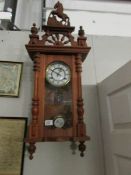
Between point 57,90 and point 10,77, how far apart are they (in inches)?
13.5

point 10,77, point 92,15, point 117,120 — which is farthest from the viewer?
point 92,15

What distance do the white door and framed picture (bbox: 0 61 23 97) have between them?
512 millimetres

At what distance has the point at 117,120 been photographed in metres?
0.90

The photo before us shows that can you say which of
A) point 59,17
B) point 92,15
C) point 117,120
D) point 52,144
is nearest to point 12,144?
point 52,144

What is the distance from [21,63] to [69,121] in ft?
1.66

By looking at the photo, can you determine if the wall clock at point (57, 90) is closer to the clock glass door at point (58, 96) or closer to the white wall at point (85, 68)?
the clock glass door at point (58, 96)

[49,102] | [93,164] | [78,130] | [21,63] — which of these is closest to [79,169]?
[93,164]

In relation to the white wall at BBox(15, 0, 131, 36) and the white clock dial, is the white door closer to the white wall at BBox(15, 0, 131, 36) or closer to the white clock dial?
the white clock dial

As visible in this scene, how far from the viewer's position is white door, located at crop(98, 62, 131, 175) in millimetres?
801

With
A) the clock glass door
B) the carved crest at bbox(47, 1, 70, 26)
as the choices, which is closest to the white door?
the clock glass door

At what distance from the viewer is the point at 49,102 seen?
0.94 m

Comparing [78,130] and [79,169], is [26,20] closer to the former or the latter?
[78,130]

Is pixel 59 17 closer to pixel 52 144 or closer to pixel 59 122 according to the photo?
pixel 59 122

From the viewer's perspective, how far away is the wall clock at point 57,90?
2.89 feet
